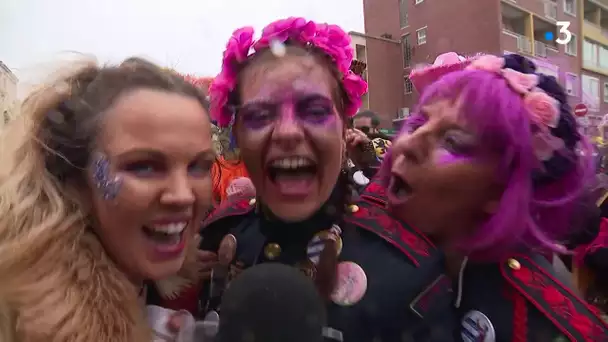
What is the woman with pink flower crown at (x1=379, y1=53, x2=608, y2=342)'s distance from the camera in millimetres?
1298

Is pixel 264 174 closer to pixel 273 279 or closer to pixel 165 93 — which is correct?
pixel 165 93

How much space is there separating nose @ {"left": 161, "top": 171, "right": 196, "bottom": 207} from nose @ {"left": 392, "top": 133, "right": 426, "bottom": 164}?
2.26 ft

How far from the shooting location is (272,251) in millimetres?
1378

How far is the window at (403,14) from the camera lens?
4445mm

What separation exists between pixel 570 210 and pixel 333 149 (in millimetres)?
763

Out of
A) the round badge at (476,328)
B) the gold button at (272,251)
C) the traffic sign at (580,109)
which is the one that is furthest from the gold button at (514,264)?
the gold button at (272,251)

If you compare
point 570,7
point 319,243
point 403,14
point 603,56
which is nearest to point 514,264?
point 319,243

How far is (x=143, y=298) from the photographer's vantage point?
49.3 inches

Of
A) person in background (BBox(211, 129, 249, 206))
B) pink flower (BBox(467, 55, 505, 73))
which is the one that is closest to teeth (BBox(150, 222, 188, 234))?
person in background (BBox(211, 129, 249, 206))

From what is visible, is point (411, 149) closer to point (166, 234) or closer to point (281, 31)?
point (281, 31)

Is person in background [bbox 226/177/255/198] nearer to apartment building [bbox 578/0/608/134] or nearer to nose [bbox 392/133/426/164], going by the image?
nose [bbox 392/133/426/164]

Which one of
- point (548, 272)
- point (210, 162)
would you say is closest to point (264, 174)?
point (210, 162)

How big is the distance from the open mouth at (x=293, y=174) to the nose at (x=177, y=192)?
0.28 metres

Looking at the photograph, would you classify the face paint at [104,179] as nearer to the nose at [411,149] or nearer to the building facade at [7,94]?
the building facade at [7,94]
